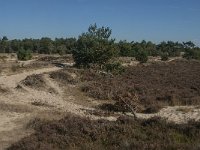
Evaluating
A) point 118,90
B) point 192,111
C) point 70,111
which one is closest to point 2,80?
point 118,90

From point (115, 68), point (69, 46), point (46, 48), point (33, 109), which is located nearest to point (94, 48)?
point (115, 68)

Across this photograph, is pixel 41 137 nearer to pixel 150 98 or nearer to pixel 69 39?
pixel 150 98

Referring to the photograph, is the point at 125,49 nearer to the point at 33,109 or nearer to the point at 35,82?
the point at 35,82

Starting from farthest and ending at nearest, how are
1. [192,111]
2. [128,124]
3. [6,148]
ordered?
[192,111], [128,124], [6,148]

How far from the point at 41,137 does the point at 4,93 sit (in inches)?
548

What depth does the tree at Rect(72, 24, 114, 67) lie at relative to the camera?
51.8m

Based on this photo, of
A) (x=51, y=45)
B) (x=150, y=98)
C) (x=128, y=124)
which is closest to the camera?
(x=128, y=124)

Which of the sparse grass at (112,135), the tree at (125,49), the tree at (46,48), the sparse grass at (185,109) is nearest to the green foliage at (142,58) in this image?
the tree at (125,49)

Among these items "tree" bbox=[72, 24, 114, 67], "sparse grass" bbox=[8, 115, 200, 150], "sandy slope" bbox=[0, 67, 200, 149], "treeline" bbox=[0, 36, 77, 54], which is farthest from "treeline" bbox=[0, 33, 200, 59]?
"sparse grass" bbox=[8, 115, 200, 150]

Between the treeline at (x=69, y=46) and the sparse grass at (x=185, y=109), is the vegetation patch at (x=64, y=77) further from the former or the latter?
the treeline at (x=69, y=46)

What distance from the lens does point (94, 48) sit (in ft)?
171

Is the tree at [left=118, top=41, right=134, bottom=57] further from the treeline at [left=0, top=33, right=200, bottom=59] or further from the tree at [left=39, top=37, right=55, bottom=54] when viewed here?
the tree at [left=39, top=37, right=55, bottom=54]

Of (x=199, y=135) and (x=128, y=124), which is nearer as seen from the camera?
(x=199, y=135)

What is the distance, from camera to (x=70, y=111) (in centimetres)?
2769
